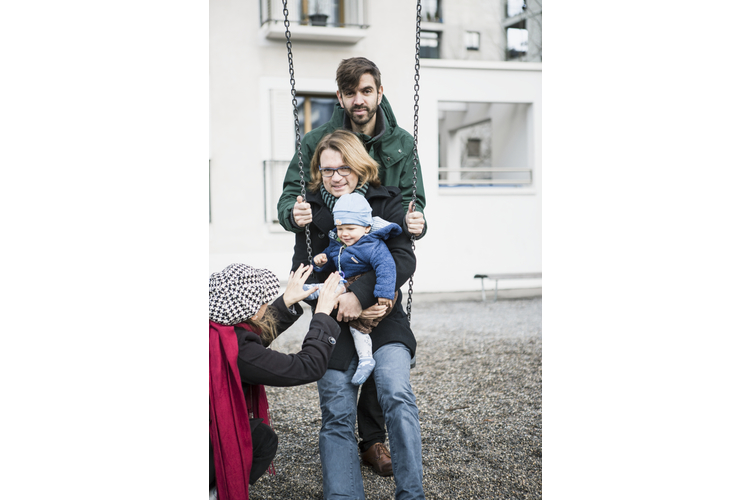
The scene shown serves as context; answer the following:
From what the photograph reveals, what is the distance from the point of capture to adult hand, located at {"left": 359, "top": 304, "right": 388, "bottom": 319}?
2131 millimetres

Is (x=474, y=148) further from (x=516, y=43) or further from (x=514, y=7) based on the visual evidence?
(x=516, y=43)

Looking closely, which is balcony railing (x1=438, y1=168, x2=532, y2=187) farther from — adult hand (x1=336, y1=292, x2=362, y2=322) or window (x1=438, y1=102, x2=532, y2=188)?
adult hand (x1=336, y1=292, x2=362, y2=322)

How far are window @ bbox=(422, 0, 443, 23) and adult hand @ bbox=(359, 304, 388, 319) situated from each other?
25.7 ft

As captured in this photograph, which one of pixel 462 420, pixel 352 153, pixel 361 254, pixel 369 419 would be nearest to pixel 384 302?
pixel 361 254

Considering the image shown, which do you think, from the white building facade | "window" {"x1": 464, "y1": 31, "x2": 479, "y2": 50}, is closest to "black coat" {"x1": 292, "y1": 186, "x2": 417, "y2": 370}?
the white building facade

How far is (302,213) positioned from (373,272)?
1.01ft

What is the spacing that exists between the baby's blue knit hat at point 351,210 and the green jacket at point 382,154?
25cm

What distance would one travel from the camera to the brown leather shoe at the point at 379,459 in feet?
8.87

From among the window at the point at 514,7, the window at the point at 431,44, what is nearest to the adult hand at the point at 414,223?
the window at the point at 431,44

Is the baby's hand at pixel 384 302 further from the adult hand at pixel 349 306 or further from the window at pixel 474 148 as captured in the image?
the window at pixel 474 148
